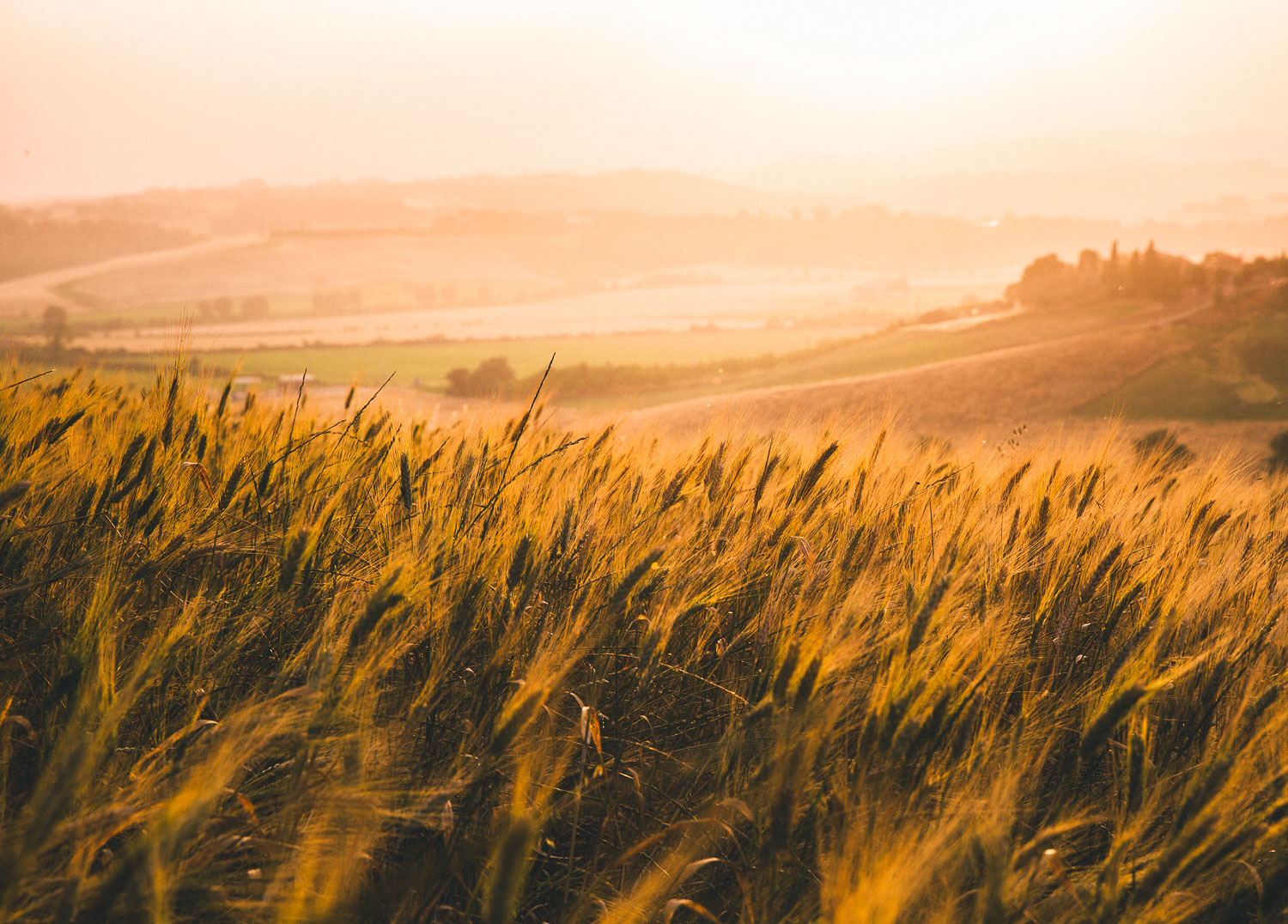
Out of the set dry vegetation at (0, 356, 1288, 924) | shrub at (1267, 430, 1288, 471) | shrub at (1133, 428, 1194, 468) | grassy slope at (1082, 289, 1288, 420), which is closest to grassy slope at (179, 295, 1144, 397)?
grassy slope at (1082, 289, 1288, 420)

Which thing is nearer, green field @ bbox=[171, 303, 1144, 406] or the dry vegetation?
the dry vegetation

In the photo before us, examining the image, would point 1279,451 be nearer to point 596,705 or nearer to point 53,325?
point 596,705

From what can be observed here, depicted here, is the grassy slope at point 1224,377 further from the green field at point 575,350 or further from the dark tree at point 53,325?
the dark tree at point 53,325

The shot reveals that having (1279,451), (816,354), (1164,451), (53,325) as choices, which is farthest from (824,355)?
(53,325)

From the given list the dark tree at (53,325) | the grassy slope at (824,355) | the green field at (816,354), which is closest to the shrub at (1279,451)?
the grassy slope at (824,355)

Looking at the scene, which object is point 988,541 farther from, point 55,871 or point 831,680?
point 55,871

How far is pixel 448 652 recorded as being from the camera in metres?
1.20

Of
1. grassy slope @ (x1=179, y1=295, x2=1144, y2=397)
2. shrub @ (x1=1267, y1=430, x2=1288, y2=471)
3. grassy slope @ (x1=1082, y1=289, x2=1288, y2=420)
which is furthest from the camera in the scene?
grassy slope @ (x1=179, y1=295, x2=1144, y2=397)

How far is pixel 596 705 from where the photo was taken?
1.20m

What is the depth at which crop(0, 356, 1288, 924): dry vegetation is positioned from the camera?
0.88 meters

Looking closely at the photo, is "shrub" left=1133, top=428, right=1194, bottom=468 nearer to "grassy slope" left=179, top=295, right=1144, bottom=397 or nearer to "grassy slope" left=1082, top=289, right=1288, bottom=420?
"grassy slope" left=1082, top=289, right=1288, bottom=420

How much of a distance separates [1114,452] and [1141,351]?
12894 millimetres

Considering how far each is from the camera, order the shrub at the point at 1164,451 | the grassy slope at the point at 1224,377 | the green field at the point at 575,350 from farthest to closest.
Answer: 1. the green field at the point at 575,350
2. the grassy slope at the point at 1224,377
3. the shrub at the point at 1164,451

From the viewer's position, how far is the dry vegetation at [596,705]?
879 mm
